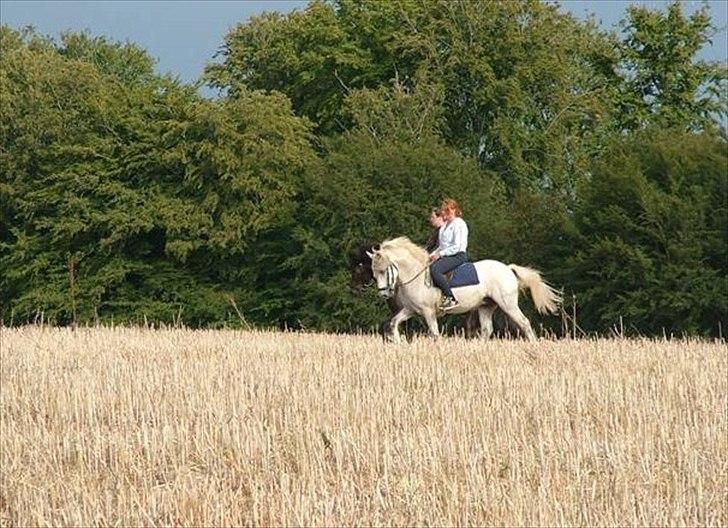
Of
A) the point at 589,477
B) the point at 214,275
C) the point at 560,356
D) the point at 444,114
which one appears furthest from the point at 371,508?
the point at 444,114

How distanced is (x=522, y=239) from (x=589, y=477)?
70.7ft

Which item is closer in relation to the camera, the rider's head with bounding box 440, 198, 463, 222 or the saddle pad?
the rider's head with bounding box 440, 198, 463, 222

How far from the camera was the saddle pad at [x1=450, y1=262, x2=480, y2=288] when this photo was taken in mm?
17844

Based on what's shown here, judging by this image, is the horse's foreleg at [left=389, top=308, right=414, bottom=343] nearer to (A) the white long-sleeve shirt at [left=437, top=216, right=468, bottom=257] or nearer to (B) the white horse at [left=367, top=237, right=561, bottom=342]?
(B) the white horse at [left=367, top=237, right=561, bottom=342]

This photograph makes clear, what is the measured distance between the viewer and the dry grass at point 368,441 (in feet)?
17.9

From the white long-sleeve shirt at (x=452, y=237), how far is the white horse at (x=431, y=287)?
55 cm

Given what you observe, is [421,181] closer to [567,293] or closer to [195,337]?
[567,293]

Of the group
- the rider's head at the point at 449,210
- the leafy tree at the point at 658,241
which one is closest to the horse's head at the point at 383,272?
the rider's head at the point at 449,210

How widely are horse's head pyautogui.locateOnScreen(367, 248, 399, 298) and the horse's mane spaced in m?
0.18

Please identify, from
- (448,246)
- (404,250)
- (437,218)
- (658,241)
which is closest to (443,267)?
(448,246)

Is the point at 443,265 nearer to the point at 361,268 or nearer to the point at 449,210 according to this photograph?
the point at 449,210

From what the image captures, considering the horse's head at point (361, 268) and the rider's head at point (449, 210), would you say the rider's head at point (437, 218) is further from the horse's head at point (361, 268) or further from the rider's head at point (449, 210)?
the horse's head at point (361, 268)

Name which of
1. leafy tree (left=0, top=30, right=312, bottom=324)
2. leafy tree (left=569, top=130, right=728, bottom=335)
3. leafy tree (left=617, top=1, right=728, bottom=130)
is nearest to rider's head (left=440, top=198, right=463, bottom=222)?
leafy tree (left=569, top=130, right=728, bottom=335)

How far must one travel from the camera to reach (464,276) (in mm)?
17984
